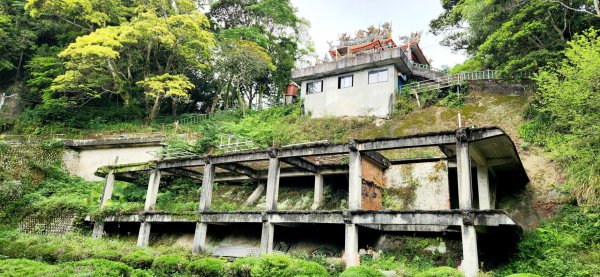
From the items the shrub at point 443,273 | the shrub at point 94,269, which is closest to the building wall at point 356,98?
the shrub at point 443,273

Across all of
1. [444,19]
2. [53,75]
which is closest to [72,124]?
[53,75]

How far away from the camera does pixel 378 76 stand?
27.8 metres

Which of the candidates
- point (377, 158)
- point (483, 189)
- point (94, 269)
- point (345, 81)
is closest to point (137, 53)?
point (345, 81)

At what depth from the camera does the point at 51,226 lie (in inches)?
878

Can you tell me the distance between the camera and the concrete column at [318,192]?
65.2ft

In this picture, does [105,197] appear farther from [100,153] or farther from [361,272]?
[361,272]

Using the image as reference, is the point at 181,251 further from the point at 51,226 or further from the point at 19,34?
the point at 19,34

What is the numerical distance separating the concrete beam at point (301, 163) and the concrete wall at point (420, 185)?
352 cm

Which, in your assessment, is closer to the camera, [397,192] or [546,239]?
[546,239]

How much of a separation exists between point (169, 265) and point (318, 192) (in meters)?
Answer: 8.58

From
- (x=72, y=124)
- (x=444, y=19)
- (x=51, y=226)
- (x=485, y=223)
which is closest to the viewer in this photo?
(x=485, y=223)

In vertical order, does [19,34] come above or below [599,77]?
above

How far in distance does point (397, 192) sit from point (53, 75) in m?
31.3

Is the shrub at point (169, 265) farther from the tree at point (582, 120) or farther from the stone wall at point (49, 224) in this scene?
the tree at point (582, 120)
